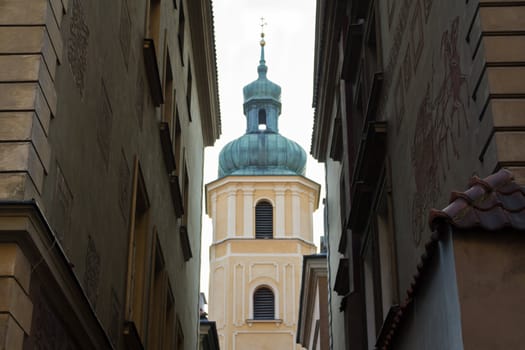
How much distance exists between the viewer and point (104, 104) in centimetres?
1190

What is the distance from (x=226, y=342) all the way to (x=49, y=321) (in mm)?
52074

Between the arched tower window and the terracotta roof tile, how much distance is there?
5647cm

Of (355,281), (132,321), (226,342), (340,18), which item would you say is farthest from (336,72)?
(226,342)

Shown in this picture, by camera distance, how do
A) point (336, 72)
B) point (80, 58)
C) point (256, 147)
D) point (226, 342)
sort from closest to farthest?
point (80, 58)
point (336, 72)
point (226, 342)
point (256, 147)

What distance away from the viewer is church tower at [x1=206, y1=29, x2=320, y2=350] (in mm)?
60719

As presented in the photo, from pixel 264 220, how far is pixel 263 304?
5.16 meters

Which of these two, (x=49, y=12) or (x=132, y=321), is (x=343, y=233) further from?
(x=49, y=12)

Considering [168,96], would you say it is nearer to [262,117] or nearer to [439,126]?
[439,126]

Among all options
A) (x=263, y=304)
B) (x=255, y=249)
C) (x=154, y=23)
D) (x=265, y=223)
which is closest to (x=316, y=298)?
(x=154, y=23)

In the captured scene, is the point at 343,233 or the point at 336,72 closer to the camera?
the point at 343,233

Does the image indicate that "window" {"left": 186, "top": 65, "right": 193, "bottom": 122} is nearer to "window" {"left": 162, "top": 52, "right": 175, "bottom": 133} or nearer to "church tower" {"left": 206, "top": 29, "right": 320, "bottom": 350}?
"window" {"left": 162, "top": 52, "right": 175, "bottom": 133}

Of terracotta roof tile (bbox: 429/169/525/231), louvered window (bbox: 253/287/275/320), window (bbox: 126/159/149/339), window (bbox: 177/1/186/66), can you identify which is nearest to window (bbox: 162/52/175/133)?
window (bbox: 177/1/186/66)

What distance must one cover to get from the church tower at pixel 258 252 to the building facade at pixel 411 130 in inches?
1475

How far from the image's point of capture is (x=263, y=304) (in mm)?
61750
